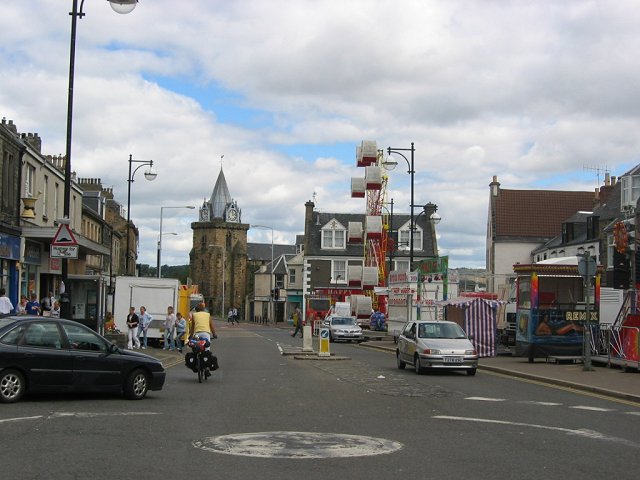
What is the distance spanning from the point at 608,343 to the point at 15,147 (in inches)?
817

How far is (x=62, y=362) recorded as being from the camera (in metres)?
13.4

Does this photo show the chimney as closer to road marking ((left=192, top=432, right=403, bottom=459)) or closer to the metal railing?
the metal railing

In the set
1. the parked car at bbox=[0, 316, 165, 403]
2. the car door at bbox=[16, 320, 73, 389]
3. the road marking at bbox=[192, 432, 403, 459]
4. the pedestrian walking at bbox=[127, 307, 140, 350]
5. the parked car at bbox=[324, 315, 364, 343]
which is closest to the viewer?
the road marking at bbox=[192, 432, 403, 459]

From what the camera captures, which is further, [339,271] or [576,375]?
[339,271]

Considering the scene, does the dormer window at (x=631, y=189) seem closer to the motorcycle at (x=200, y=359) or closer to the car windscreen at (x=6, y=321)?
the motorcycle at (x=200, y=359)

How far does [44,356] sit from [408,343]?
12333 mm

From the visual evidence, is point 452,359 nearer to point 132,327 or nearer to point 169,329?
point 132,327

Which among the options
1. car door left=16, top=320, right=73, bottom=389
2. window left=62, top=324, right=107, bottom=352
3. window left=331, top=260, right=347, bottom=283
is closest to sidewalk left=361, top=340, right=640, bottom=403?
window left=62, top=324, right=107, bottom=352

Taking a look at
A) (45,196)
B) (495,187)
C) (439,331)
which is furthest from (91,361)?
(495,187)

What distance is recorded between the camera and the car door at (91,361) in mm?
13641

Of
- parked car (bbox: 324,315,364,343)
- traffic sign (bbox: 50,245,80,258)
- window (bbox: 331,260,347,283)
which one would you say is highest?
window (bbox: 331,260,347,283)

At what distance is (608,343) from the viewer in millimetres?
23469

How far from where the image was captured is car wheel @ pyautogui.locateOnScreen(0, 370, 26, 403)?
1284 cm

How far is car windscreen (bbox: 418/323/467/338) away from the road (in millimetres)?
5219
